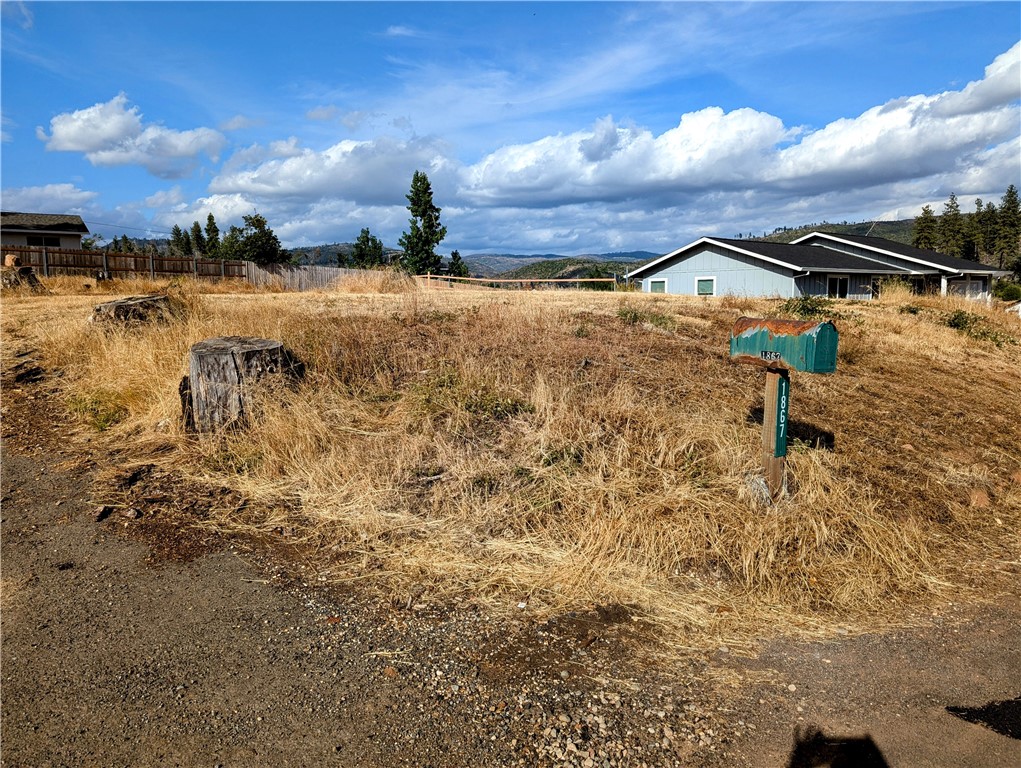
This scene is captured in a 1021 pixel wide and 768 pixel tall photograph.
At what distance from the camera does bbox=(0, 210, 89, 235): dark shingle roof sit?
41.4m

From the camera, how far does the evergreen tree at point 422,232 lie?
52875mm

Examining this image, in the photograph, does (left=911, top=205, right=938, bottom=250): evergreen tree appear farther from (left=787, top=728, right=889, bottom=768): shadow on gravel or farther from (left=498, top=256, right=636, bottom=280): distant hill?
(left=787, top=728, right=889, bottom=768): shadow on gravel

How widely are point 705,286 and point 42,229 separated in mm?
40743

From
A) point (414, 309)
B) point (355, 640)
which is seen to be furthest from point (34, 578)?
point (414, 309)

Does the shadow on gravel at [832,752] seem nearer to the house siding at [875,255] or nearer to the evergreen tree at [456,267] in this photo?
the house siding at [875,255]

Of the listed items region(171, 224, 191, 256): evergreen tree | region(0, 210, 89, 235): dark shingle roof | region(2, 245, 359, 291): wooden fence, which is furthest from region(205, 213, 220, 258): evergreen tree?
region(2, 245, 359, 291): wooden fence

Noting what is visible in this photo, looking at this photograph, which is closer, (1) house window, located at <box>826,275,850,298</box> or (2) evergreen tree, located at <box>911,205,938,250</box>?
(1) house window, located at <box>826,275,850,298</box>

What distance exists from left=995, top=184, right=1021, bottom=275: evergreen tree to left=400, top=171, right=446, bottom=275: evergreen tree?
64.4 m

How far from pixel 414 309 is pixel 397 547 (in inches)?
238

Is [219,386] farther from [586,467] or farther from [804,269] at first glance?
[804,269]

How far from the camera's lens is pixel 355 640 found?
337 centimetres

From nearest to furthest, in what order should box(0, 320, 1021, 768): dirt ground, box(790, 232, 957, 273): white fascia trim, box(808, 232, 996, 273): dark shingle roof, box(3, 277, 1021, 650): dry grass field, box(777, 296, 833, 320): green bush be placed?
1. box(0, 320, 1021, 768): dirt ground
2. box(3, 277, 1021, 650): dry grass field
3. box(777, 296, 833, 320): green bush
4. box(790, 232, 957, 273): white fascia trim
5. box(808, 232, 996, 273): dark shingle roof

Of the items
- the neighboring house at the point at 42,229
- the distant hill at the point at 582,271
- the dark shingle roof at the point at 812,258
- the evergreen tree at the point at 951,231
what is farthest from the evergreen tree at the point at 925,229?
the neighboring house at the point at 42,229

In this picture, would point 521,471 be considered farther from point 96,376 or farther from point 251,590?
point 96,376
